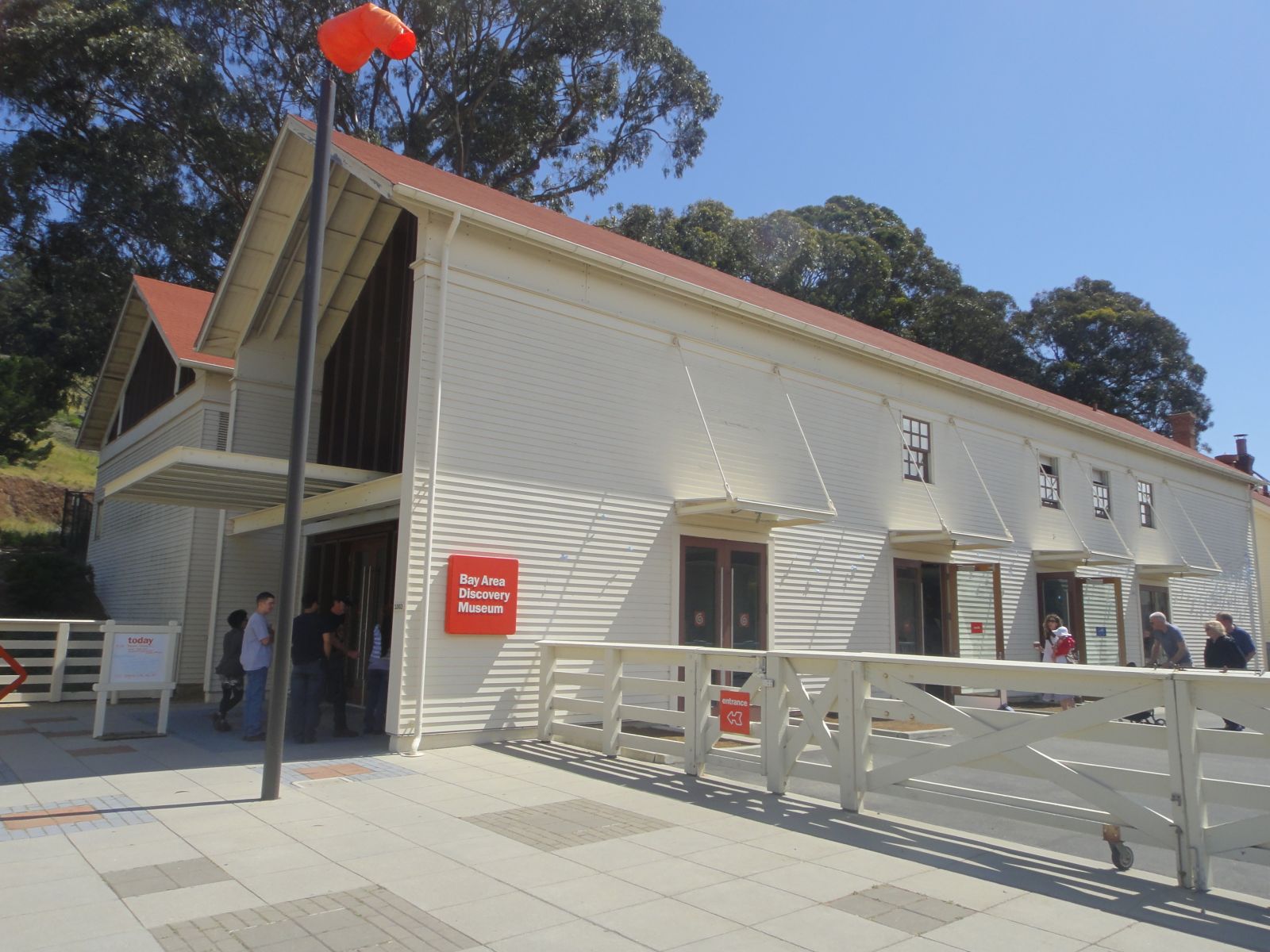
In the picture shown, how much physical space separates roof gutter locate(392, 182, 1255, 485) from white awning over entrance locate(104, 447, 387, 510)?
3394mm

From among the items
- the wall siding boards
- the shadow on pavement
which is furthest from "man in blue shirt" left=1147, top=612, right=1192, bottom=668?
the shadow on pavement

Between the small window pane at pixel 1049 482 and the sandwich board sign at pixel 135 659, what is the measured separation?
17.6 meters

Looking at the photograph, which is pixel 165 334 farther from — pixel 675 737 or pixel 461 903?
pixel 461 903

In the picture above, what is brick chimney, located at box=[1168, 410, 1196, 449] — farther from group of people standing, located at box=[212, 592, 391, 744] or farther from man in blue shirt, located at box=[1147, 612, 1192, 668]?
group of people standing, located at box=[212, 592, 391, 744]

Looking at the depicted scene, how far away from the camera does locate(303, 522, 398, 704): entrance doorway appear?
12.9 m

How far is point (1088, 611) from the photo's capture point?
70.7 feet

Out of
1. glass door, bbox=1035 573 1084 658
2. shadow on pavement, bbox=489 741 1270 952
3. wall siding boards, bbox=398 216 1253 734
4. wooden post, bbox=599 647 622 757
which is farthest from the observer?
glass door, bbox=1035 573 1084 658

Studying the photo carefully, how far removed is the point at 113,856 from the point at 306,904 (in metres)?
1.79

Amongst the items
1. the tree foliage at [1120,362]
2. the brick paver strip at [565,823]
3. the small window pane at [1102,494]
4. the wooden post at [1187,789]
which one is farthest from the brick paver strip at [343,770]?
the tree foliage at [1120,362]

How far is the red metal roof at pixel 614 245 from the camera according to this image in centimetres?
1230

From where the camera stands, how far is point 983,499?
19.4 metres

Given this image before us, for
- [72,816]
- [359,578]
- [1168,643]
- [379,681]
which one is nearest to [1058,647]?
[1168,643]

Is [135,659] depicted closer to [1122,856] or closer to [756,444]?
[756,444]

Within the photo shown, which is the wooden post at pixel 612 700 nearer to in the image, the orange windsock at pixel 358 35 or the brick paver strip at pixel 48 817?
the brick paver strip at pixel 48 817
